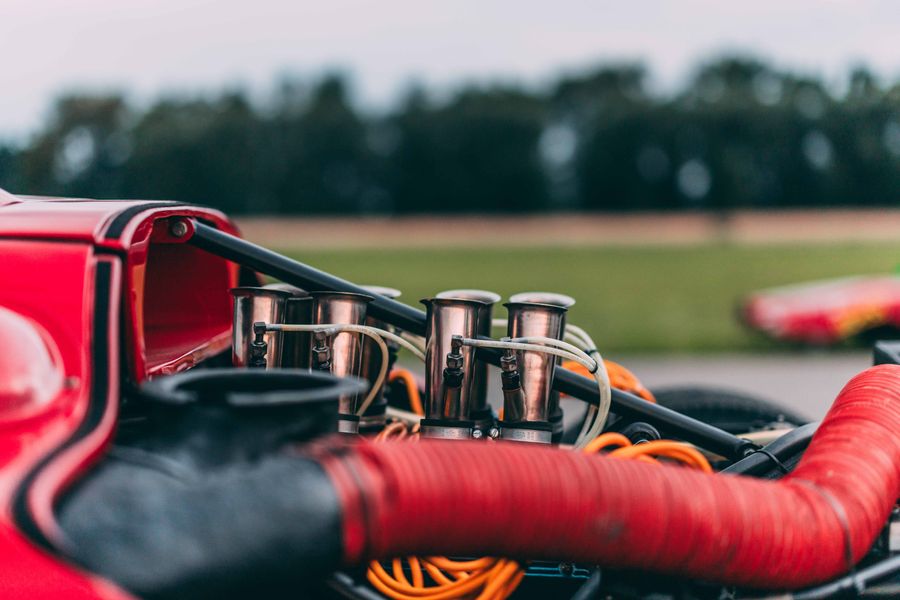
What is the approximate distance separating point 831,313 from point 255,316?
8.57 meters

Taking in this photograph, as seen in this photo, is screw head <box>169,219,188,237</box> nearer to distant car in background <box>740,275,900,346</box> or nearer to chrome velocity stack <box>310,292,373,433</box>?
chrome velocity stack <box>310,292,373,433</box>

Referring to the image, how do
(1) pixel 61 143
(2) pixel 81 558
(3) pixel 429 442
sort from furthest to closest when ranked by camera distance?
(1) pixel 61 143 < (3) pixel 429 442 < (2) pixel 81 558

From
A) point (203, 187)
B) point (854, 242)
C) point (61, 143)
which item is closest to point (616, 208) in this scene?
point (854, 242)

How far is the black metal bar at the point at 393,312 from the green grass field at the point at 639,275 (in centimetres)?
800

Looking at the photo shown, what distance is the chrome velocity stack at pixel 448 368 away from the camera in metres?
1.95

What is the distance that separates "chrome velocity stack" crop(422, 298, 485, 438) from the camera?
1.95 meters

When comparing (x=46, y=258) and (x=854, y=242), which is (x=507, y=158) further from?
(x=46, y=258)

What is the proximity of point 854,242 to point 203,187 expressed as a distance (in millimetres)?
27991

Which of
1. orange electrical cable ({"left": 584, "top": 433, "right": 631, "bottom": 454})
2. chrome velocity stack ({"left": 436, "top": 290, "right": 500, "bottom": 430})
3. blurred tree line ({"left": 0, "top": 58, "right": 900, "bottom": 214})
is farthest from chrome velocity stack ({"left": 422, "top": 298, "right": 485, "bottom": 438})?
blurred tree line ({"left": 0, "top": 58, "right": 900, "bottom": 214})

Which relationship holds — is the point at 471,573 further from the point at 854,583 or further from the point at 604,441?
the point at 854,583

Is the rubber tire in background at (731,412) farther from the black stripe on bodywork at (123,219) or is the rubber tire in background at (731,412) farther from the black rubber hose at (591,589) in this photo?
the black stripe on bodywork at (123,219)

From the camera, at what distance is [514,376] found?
1.95 meters

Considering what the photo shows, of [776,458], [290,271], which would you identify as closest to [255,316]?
[290,271]

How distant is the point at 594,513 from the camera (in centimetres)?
145
